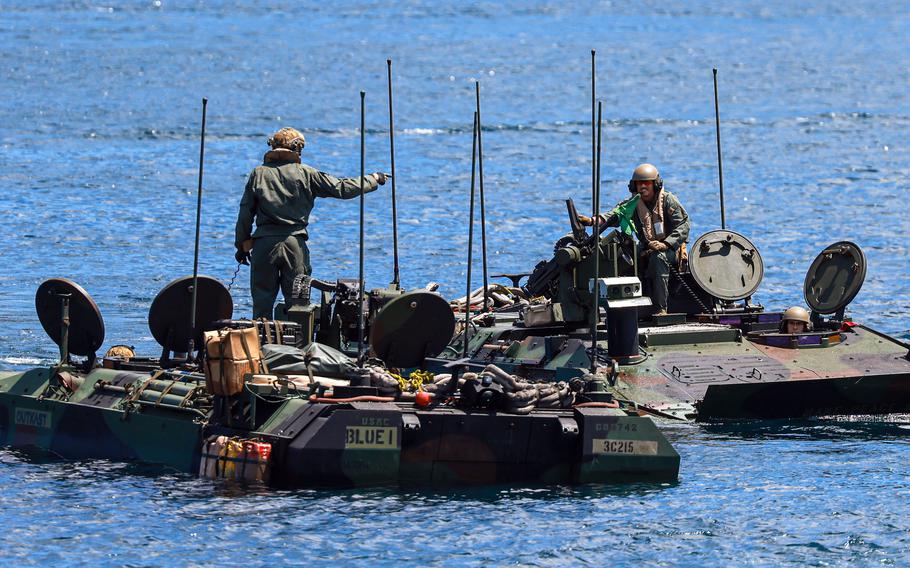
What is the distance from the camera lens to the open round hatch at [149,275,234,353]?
2609 cm

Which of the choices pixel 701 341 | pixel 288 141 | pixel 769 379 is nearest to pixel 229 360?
pixel 288 141

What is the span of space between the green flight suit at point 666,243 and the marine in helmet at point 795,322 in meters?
1.71

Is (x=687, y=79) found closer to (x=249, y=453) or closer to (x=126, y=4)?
(x=126, y=4)

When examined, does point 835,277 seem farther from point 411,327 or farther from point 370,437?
point 370,437

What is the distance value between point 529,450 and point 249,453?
2882mm

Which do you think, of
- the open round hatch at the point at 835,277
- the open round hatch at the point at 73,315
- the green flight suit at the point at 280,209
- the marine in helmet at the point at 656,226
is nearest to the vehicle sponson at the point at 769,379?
the open round hatch at the point at 835,277

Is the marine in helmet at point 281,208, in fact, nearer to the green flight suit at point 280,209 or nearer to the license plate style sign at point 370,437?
the green flight suit at point 280,209

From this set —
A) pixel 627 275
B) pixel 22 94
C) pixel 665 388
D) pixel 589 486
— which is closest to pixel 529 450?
pixel 589 486

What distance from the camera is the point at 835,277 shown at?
31.4 m

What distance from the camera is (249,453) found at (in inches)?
874

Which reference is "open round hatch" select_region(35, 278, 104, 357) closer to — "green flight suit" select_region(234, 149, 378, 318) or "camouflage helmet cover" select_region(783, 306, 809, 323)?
"green flight suit" select_region(234, 149, 378, 318)

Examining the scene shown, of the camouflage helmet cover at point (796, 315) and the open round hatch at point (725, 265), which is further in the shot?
the open round hatch at point (725, 265)

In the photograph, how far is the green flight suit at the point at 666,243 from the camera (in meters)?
30.9

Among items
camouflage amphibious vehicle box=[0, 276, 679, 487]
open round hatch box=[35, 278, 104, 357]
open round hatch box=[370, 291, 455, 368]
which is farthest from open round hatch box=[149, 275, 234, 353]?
open round hatch box=[370, 291, 455, 368]
